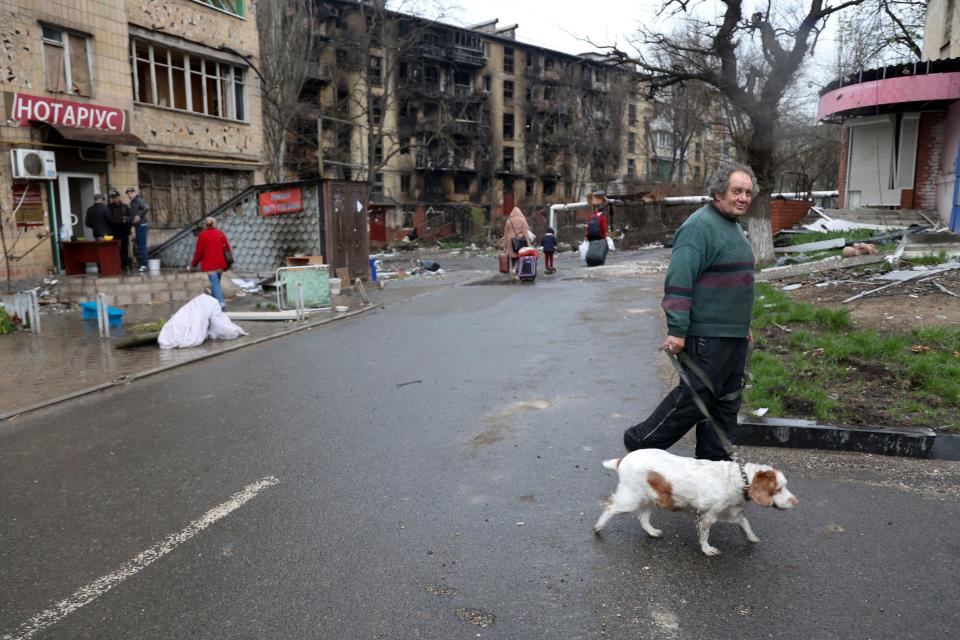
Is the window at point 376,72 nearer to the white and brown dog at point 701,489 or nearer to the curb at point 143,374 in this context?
the curb at point 143,374

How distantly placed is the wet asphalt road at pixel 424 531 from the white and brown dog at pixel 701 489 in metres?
0.21

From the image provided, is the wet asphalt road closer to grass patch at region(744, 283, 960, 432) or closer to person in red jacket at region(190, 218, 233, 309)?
grass patch at region(744, 283, 960, 432)

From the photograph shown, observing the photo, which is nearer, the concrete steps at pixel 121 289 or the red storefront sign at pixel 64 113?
the concrete steps at pixel 121 289

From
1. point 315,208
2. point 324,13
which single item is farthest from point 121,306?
point 324,13

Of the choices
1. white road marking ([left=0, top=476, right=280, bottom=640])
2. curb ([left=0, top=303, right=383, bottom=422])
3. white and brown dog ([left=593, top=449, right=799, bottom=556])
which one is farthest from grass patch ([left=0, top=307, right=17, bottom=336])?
white and brown dog ([left=593, top=449, right=799, bottom=556])

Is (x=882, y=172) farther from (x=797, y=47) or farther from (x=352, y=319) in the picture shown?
(x=352, y=319)

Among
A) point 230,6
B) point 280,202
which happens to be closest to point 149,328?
point 280,202

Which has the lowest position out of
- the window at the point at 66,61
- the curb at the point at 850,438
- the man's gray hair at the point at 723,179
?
the curb at the point at 850,438

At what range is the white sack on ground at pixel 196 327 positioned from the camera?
10.4m

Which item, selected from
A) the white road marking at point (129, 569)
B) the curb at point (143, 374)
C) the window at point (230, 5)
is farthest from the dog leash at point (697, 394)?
the window at point (230, 5)

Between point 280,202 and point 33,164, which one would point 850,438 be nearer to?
point 280,202

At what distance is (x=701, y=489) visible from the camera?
12.1 ft

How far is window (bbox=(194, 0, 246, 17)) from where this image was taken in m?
23.2

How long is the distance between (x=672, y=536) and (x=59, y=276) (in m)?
16.7
